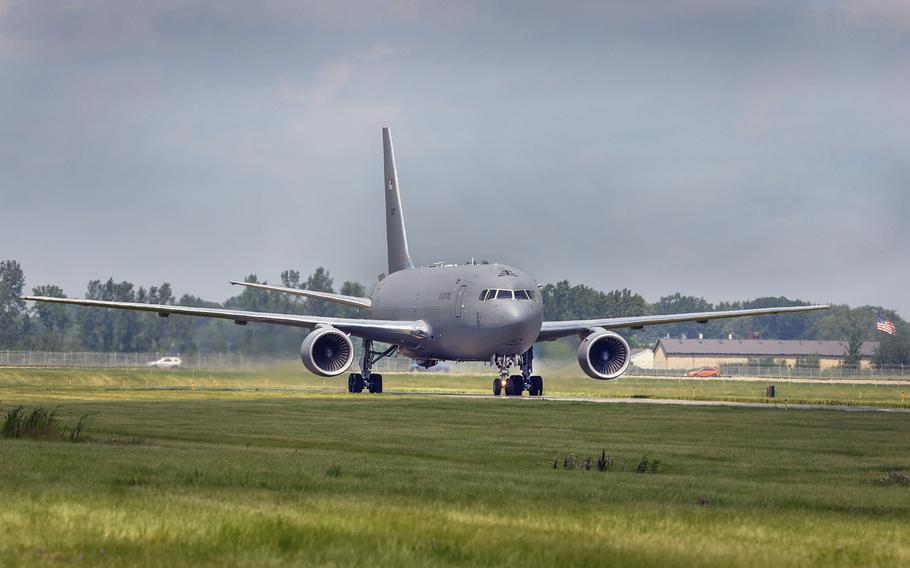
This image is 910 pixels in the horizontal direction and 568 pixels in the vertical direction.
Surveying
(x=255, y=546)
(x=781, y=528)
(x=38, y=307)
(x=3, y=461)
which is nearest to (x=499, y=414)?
(x=3, y=461)

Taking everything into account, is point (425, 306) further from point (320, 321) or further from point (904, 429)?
point (904, 429)

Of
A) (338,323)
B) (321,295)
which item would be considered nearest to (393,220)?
(321,295)

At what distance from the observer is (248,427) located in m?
31.4

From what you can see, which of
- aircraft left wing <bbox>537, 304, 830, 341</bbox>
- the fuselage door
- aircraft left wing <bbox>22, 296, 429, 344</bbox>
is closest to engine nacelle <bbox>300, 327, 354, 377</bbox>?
aircraft left wing <bbox>22, 296, 429, 344</bbox>

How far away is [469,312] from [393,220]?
17.3m

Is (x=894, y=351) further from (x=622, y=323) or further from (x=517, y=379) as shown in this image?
(x=517, y=379)

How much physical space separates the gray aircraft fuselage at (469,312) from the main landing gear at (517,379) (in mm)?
747

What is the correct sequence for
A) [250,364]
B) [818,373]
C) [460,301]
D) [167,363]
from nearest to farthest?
[460,301], [250,364], [167,363], [818,373]

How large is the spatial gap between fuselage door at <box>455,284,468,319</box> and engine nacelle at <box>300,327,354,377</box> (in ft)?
15.6

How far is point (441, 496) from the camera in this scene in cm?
1664

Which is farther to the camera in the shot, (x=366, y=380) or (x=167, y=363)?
(x=167, y=363)

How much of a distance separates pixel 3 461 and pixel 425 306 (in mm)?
42333

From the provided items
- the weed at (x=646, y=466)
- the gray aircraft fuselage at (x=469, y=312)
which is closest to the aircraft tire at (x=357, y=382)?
the gray aircraft fuselage at (x=469, y=312)

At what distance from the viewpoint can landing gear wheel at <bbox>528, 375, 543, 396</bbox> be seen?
193 ft
